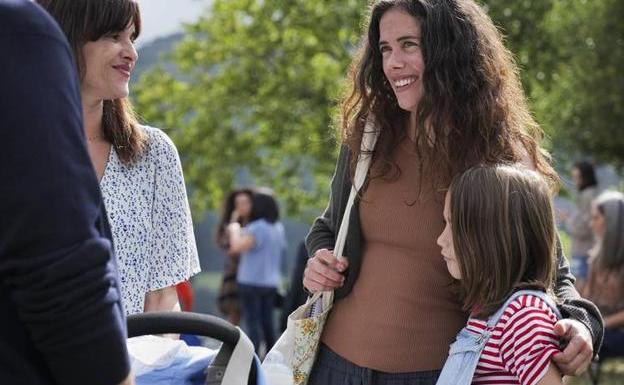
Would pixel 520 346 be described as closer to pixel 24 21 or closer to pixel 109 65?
pixel 109 65

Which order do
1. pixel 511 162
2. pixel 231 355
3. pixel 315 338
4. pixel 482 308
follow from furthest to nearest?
pixel 315 338 < pixel 511 162 < pixel 482 308 < pixel 231 355

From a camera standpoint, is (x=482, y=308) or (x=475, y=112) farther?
(x=475, y=112)

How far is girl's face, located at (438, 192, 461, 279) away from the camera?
2.84 m

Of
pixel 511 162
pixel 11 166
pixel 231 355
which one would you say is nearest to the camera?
pixel 11 166

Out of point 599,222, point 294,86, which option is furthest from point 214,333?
point 294,86

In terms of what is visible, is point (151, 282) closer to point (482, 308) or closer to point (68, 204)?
point (482, 308)

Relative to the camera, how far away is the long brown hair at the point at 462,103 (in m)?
3.04

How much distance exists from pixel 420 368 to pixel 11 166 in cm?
163

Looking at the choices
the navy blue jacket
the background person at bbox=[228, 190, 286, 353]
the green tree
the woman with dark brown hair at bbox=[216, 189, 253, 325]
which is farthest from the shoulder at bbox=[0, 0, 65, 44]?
the green tree

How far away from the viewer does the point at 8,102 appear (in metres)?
1.63

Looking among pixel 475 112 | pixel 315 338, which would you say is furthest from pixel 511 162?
pixel 315 338

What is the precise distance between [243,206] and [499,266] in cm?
949

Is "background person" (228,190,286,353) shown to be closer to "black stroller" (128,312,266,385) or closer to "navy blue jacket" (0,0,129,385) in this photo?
"black stroller" (128,312,266,385)

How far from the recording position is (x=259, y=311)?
11844 millimetres
